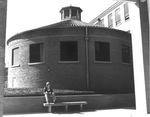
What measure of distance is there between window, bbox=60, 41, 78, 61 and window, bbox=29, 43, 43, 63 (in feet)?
6.63

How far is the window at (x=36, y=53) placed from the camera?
1742 cm

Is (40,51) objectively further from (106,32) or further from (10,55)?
(106,32)

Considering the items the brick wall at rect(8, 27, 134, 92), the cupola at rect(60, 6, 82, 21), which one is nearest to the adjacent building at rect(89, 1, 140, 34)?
the cupola at rect(60, 6, 82, 21)

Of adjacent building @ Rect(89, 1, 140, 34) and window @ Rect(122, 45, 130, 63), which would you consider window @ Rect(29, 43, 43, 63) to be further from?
adjacent building @ Rect(89, 1, 140, 34)

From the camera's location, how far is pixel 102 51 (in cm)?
1747

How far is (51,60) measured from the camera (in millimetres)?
16609

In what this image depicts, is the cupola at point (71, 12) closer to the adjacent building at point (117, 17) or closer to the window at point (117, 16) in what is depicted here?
the adjacent building at point (117, 17)

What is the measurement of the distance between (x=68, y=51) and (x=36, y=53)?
119 inches

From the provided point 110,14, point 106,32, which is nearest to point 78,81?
point 106,32

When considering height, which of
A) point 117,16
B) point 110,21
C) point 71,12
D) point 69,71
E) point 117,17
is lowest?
point 69,71

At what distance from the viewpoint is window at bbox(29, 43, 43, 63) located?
1742cm

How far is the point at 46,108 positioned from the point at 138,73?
22.4ft

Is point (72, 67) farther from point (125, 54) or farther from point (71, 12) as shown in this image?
point (71, 12)

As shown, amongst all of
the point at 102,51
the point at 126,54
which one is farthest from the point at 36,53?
the point at 126,54
